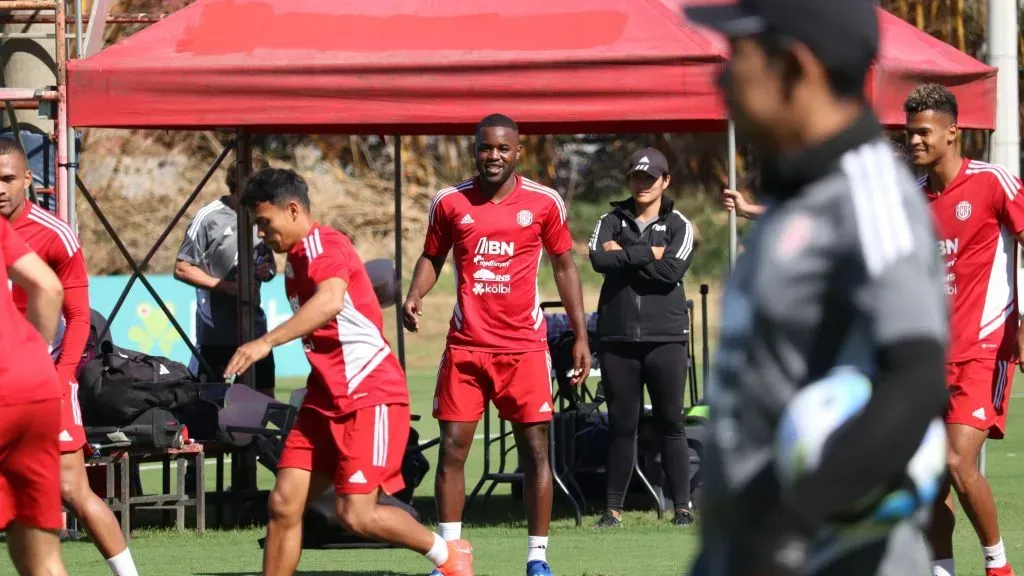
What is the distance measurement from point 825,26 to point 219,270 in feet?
30.4

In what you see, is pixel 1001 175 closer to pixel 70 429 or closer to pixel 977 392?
pixel 977 392

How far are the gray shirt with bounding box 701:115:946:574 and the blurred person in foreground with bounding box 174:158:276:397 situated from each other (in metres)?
8.85

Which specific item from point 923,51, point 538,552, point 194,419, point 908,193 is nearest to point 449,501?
point 538,552

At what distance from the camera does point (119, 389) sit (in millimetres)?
9484

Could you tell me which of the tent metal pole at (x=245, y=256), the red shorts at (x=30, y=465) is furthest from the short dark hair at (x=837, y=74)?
the tent metal pole at (x=245, y=256)

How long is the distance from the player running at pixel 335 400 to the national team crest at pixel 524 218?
5.88ft

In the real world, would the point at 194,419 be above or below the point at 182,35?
below

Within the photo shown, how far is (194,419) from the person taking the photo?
1007cm

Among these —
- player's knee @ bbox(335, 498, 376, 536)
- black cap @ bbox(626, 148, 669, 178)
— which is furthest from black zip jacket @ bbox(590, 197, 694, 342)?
player's knee @ bbox(335, 498, 376, 536)

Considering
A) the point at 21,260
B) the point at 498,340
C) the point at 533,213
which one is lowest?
the point at 498,340

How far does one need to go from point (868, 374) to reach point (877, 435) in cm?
11

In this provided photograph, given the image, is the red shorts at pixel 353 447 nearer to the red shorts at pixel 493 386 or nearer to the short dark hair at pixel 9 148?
the red shorts at pixel 493 386

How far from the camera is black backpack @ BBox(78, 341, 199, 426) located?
373 inches

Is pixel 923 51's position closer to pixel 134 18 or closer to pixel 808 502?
pixel 134 18
